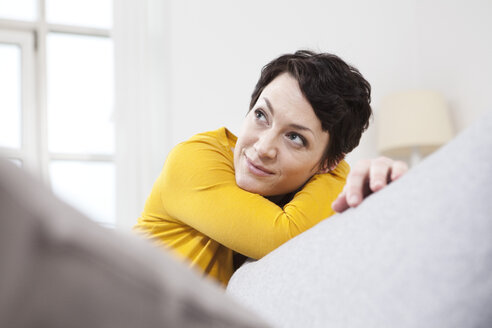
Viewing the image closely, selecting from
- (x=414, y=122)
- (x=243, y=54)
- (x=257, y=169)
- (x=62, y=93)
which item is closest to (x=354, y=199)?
(x=257, y=169)

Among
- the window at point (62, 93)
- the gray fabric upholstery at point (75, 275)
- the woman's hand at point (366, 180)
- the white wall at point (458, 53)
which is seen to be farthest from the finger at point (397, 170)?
the white wall at point (458, 53)

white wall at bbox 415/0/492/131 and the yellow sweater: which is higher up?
white wall at bbox 415/0/492/131

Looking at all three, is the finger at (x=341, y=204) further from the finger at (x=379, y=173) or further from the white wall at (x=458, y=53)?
the white wall at (x=458, y=53)

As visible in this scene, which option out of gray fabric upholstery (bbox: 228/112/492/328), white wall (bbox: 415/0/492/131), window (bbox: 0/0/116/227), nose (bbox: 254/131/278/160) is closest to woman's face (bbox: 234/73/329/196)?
nose (bbox: 254/131/278/160)

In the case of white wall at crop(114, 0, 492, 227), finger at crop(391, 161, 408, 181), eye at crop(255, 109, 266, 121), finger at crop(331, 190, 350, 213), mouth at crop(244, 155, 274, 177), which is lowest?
mouth at crop(244, 155, 274, 177)

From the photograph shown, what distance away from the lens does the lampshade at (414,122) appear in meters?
2.99

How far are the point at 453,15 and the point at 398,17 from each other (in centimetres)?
32

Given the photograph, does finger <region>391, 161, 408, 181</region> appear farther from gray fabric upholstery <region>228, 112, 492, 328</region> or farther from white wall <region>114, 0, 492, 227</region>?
white wall <region>114, 0, 492, 227</region>

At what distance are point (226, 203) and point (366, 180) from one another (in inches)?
16.5

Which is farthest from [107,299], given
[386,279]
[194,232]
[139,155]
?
[139,155]

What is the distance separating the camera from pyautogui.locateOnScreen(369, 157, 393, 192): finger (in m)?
0.68

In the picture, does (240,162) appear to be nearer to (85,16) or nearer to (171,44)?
(171,44)

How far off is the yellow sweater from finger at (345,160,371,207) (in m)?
0.32

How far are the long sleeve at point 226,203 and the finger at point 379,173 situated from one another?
34 centimetres
